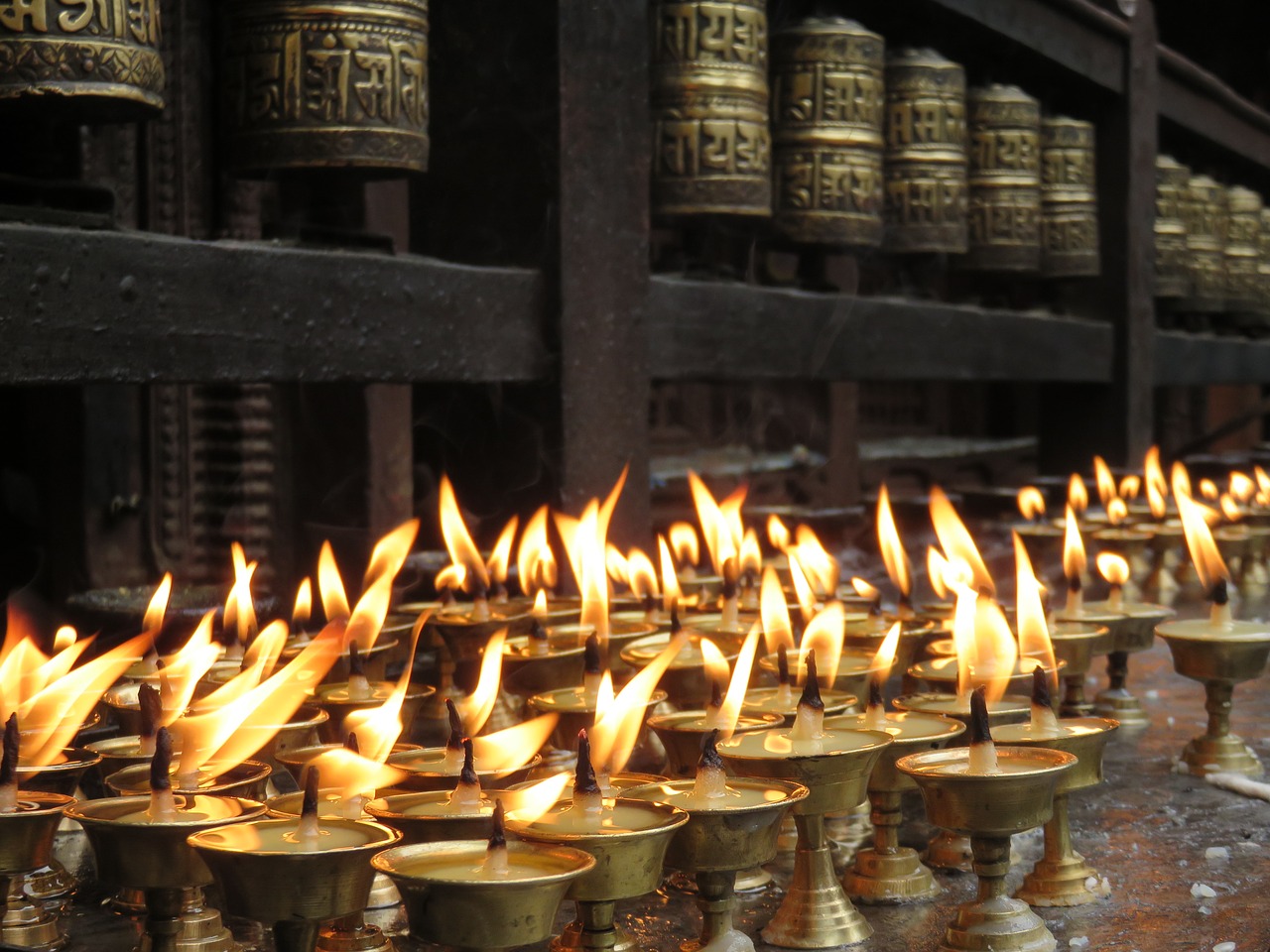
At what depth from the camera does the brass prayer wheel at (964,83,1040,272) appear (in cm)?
521

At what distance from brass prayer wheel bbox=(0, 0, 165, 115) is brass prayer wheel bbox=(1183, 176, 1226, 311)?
5.47 meters

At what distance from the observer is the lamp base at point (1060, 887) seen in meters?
1.80

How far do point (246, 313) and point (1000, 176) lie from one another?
318cm

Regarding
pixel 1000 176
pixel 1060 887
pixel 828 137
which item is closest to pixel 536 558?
pixel 1060 887

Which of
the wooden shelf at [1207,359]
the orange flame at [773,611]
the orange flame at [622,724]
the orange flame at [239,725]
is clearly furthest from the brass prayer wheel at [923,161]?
the orange flame at [239,725]

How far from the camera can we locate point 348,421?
404cm

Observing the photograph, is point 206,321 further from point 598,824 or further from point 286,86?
point 598,824

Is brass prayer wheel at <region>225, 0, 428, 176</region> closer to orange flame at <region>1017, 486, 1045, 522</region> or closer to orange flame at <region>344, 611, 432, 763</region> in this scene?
orange flame at <region>344, 611, 432, 763</region>

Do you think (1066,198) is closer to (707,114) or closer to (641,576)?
(707,114)

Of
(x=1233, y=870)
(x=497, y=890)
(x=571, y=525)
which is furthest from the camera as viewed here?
(x=571, y=525)

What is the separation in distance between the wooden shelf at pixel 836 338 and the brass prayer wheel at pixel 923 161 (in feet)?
0.64

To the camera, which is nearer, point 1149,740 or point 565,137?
point 1149,740

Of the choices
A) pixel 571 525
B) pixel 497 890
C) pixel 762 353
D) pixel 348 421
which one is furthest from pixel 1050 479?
pixel 497 890

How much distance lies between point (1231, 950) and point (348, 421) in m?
2.75
